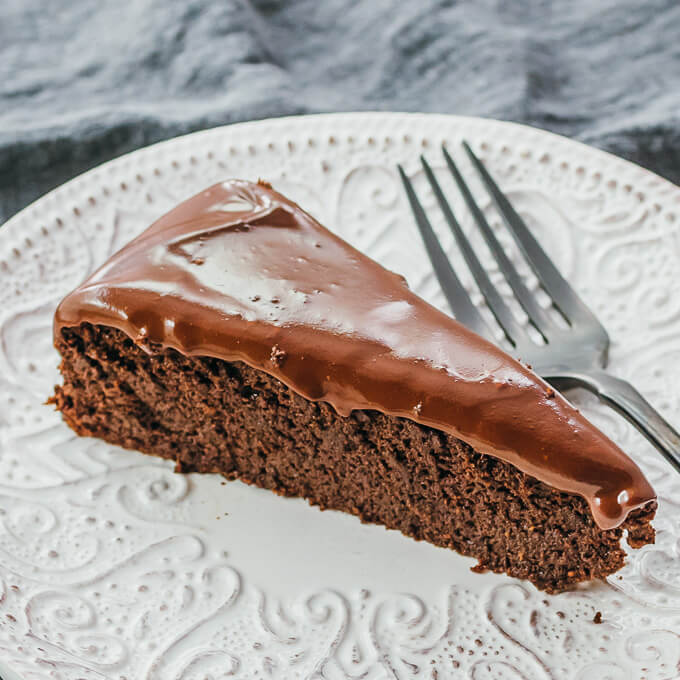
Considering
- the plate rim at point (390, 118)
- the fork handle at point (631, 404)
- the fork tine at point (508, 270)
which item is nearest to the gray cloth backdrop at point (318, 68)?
the plate rim at point (390, 118)

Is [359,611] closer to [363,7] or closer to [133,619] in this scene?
[133,619]

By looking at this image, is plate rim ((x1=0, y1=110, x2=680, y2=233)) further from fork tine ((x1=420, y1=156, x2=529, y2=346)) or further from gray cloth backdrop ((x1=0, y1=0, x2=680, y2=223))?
gray cloth backdrop ((x1=0, y1=0, x2=680, y2=223))

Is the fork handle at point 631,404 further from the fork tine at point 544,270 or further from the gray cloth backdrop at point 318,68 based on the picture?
the gray cloth backdrop at point 318,68

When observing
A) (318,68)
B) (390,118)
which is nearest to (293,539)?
(390,118)

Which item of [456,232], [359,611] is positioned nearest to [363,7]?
[456,232]

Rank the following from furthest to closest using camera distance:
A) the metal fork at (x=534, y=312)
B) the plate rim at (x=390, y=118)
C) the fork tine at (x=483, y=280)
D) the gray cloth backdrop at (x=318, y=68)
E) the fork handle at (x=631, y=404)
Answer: the gray cloth backdrop at (x=318, y=68) < the plate rim at (x=390, y=118) < the fork tine at (x=483, y=280) < the metal fork at (x=534, y=312) < the fork handle at (x=631, y=404)

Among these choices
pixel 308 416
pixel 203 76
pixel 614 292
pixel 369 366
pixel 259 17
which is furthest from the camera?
pixel 259 17
